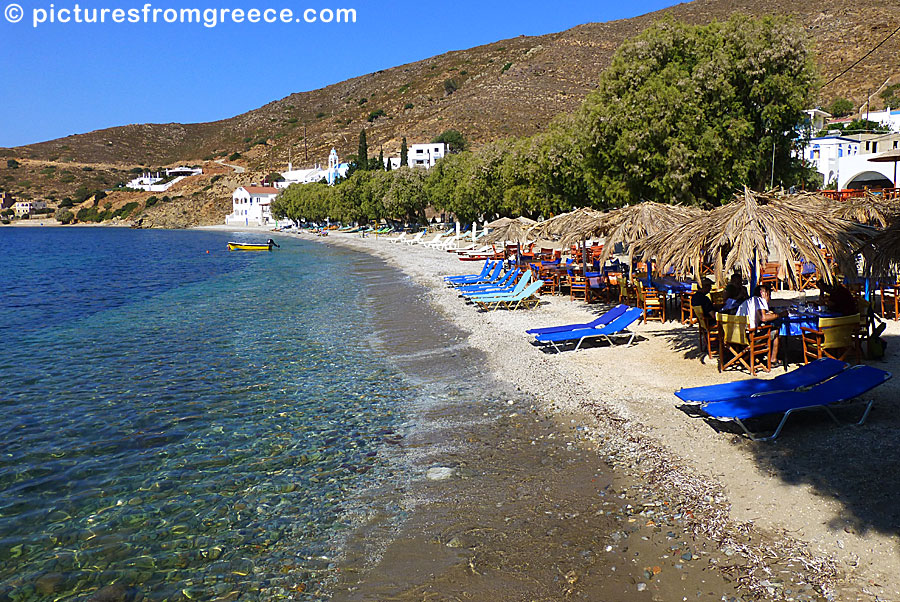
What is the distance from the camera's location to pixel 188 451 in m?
8.41

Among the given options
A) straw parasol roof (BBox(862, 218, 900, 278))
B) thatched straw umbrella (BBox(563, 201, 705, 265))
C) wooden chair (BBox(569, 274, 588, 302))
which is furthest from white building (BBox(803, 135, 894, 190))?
straw parasol roof (BBox(862, 218, 900, 278))

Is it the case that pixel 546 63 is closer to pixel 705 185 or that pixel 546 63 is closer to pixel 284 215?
pixel 284 215

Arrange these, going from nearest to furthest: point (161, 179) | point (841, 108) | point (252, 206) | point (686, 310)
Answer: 1. point (686, 310)
2. point (841, 108)
3. point (252, 206)
4. point (161, 179)

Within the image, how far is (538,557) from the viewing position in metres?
5.45

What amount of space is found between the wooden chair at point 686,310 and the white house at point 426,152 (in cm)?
8260

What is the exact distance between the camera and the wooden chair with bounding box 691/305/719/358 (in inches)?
413

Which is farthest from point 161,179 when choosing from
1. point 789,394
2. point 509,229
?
point 789,394

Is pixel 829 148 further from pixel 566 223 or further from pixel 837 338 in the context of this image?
pixel 837 338

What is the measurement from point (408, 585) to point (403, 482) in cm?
196

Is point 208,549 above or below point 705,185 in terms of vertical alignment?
below

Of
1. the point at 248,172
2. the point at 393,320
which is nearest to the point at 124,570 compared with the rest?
the point at 393,320

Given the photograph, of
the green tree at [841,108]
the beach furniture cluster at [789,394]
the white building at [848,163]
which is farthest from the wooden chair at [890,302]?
the green tree at [841,108]

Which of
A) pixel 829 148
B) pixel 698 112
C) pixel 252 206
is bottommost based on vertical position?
pixel 252 206

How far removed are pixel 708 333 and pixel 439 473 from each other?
5421mm
